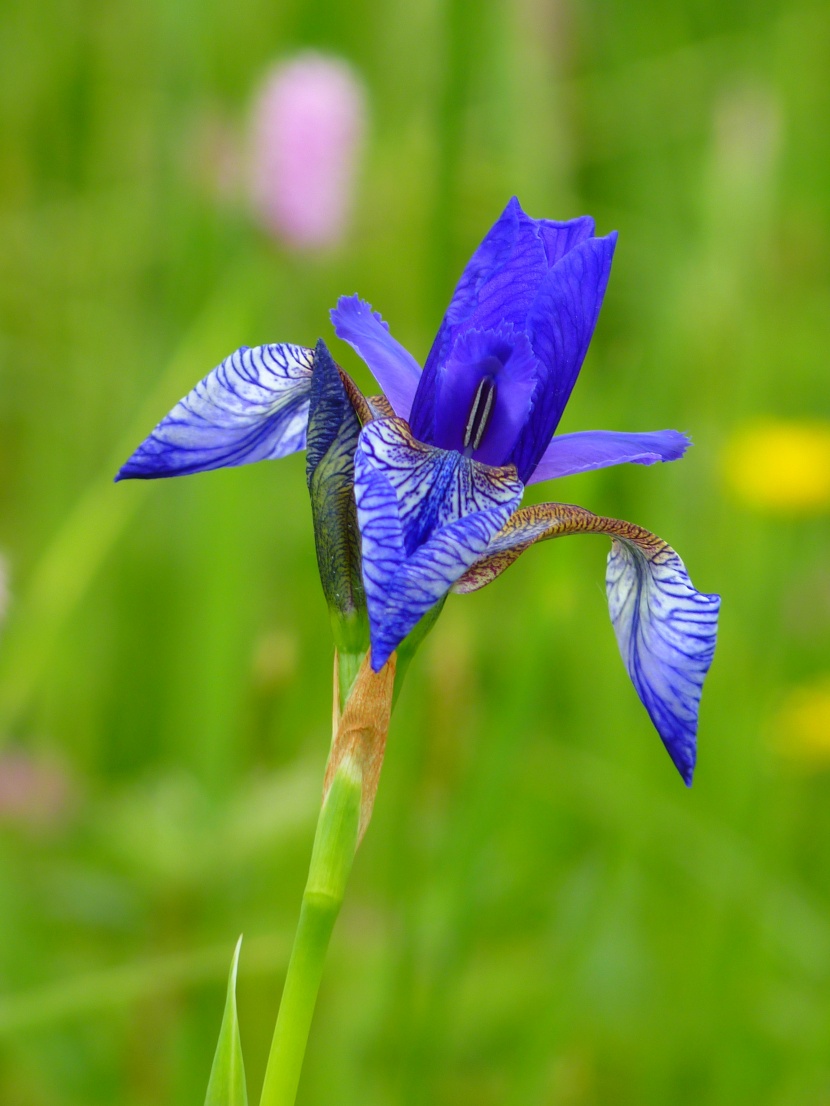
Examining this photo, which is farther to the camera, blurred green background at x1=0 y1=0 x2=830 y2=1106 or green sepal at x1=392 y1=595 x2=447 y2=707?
blurred green background at x1=0 y1=0 x2=830 y2=1106

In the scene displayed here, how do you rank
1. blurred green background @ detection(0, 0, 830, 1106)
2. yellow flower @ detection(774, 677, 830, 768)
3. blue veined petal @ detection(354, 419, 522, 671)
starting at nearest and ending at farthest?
blue veined petal @ detection(354, 419, 522, 671) < blurred green background @ detection(0, 0, 830, 1106) < yellow flower @ detection(774, 677, 830, 768)

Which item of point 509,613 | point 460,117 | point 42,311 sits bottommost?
point 509,613

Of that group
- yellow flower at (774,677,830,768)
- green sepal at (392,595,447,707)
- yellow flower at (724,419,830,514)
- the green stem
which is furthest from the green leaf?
yellow flower at (724,419,830,514)

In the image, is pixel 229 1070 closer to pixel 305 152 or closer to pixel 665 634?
pixel 665 634

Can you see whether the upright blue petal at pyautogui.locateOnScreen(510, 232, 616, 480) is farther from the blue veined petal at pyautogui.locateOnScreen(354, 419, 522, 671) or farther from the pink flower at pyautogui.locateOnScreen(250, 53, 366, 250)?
the pink flower at pyautogui.locateOnScreen(250, 53, 366, 250)

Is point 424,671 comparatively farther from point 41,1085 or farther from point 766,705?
point 766,705

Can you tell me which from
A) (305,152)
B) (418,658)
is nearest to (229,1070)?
(418,658)

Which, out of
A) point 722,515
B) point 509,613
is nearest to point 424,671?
point 509,613
